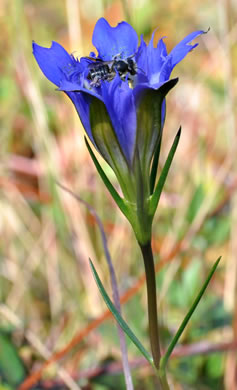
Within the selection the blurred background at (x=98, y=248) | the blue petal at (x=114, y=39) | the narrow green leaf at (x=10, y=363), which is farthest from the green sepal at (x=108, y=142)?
the narrow green leaf at (x=10, y=363)

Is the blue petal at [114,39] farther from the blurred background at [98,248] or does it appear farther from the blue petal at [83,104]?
the blurred background at [98,248]

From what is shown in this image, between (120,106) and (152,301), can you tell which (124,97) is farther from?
(152,301)

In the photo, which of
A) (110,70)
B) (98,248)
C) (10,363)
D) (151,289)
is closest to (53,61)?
(110,70)

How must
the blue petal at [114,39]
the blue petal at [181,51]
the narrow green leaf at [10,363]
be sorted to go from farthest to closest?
the narrow green leaf at [10,363], the blue petal at [114,39], the blue petal at [181,51]

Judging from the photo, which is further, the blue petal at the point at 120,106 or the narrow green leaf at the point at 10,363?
the narrow green leaf at the point at 10,363

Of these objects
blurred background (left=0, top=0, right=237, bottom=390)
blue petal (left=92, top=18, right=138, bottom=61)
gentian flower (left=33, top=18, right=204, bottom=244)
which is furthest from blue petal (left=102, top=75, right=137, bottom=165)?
blurred background (left=0, top=0, right=237, bottom=390)

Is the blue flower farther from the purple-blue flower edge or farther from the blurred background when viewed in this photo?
the blurred background

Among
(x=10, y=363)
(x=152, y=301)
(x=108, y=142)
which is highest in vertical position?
(x=108, y=142)

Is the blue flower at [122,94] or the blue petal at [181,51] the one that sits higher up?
the blue petal at [181,51]
